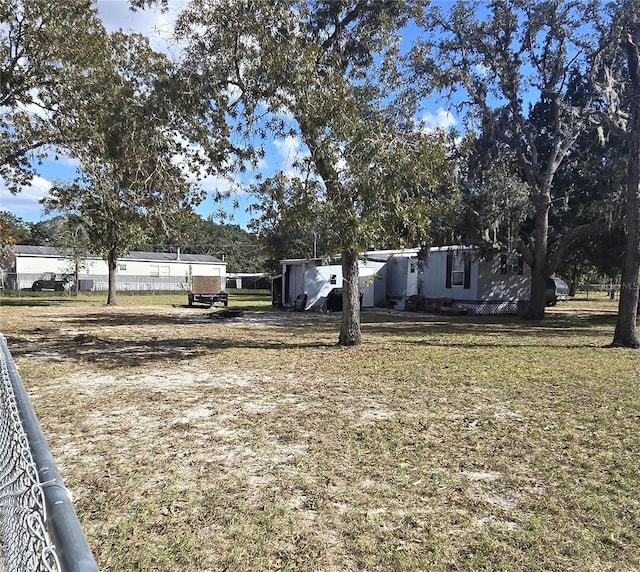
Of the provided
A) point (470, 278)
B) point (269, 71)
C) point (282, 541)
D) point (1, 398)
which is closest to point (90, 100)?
point (269, 71)

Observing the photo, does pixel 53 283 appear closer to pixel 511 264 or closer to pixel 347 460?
pixel 511 264

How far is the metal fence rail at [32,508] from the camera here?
1077 mm

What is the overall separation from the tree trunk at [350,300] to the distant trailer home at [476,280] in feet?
36.1

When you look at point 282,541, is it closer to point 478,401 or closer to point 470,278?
point 478,401

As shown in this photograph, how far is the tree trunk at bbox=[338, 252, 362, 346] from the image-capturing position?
33.1 feet

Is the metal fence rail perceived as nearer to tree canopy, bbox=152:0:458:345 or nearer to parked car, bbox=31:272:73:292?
tree canopy, bbox=152:0:458:345

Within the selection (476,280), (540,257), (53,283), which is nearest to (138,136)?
(540,257)

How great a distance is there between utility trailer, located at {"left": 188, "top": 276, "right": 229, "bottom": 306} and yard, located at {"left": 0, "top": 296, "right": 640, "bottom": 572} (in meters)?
15.7

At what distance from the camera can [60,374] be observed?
24.5 feet

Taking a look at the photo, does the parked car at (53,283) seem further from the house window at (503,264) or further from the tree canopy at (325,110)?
the tree canopy at (325,110)

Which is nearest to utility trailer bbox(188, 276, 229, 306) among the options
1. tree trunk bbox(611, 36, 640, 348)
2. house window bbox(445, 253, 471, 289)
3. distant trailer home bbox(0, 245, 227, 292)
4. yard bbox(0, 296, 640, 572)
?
house window bbox(445, 253, 471, 289)

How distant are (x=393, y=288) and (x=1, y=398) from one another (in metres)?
22.5

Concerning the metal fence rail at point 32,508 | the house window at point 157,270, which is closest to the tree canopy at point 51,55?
the metal fence rail at point 32,508

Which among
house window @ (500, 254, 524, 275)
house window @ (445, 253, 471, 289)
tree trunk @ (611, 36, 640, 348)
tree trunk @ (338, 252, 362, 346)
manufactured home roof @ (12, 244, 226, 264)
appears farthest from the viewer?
manufactured home roof @ (12, 244, 226, 264)
